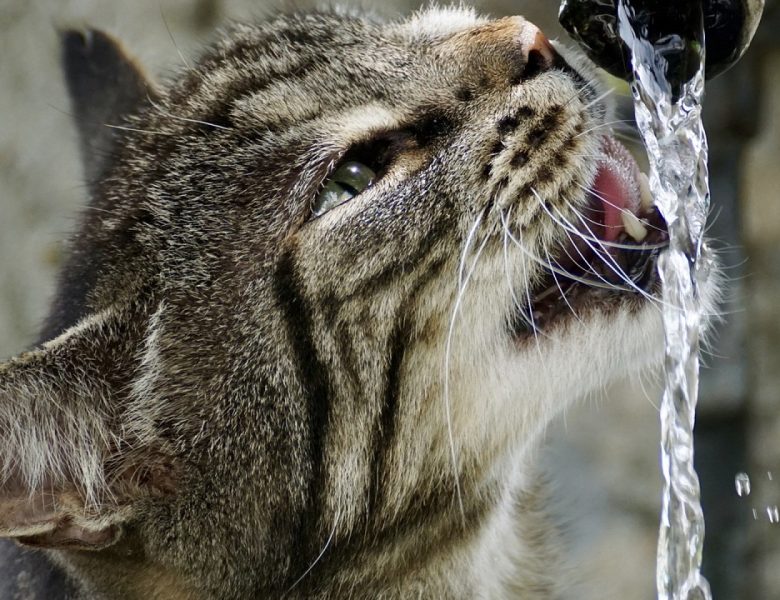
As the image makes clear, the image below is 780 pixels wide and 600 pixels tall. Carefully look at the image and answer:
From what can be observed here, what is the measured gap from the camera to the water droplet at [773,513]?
9.22ft

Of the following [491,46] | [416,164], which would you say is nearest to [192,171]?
[416,164]

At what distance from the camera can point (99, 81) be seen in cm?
224

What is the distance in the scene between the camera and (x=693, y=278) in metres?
1.65

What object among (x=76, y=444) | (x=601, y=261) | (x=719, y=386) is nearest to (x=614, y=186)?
(x=601, y=261)

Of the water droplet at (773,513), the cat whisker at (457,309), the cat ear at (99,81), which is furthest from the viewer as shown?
the water droplet at (773,513)

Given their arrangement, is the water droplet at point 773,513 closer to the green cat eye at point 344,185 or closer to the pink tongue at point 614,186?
the pink tongue at point 614,186

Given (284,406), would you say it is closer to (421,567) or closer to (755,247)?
(421,567)

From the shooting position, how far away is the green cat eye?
63.7 inches

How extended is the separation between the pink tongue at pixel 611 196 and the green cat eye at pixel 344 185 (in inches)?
14.8

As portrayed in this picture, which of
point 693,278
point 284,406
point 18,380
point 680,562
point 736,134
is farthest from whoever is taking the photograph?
point 736,134

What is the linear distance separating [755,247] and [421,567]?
1760mm

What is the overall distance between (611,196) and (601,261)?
12 cm

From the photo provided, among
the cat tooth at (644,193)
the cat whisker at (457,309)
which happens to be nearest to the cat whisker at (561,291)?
the cat whisker at (457,309)

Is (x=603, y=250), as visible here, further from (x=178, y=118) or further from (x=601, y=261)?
(x=178, y=118)
